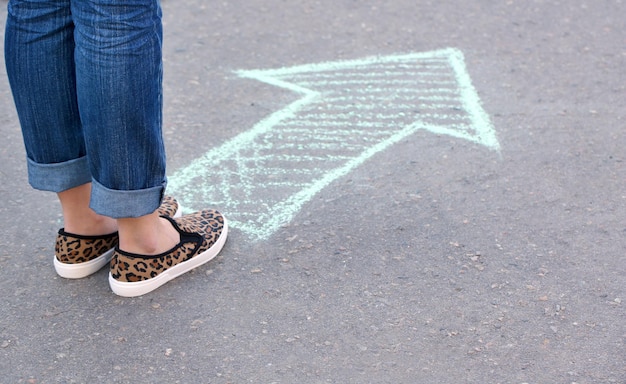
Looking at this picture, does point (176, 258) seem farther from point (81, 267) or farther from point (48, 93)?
point (48, 93)

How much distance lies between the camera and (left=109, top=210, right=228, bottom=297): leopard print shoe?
7.13 ft

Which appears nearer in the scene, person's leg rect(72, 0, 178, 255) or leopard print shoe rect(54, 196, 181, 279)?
person's leg rect(72, 0, 178, 255)

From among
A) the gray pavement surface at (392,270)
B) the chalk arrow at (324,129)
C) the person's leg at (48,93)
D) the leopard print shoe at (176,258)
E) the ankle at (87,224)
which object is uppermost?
the person's leg at (48,93)

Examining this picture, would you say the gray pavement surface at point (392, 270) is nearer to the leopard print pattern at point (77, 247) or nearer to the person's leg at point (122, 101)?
the leopard print pattern at point (77, 247)

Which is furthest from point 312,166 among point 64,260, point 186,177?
point 64,260

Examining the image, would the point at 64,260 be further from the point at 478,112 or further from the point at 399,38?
the point at 399,38

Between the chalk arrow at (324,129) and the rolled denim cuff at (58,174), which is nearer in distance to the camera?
the rolled denim cuff at (58,174)

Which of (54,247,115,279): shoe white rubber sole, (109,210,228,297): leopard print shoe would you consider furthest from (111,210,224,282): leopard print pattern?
(54,247,115,279): shoe white rubber sole

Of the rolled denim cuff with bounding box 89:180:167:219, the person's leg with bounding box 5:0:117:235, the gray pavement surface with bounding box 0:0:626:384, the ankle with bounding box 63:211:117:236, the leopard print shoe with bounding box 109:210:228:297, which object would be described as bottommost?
the gray pavement surface with bounding box 0:0:626:384

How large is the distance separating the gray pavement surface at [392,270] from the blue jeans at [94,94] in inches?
13.6

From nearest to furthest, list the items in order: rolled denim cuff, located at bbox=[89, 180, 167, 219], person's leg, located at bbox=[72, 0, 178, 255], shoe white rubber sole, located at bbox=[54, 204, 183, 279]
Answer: person's leg, located at bbox=[72, 0, 178, 255] < rolled denim cuff, located at bbox=[89, 180, 167, 219] < shoe white rubber sole, located at bbox=[54, 204, 183, 279]

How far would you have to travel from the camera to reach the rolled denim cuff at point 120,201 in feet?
6.68

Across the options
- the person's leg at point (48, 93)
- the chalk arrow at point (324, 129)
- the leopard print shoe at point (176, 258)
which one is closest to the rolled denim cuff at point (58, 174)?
the person's leg at point (48, 93)

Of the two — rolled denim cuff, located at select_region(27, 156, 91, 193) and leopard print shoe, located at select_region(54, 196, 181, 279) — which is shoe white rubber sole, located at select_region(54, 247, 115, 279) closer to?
leopard print shoe, located at select_region(54, 196, 181, 279)
